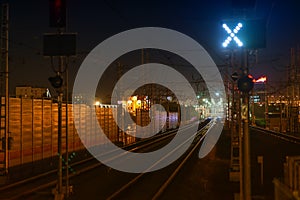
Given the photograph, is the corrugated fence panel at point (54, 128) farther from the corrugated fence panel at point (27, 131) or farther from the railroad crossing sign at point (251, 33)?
the railroad crossing sign at point (251, 33)

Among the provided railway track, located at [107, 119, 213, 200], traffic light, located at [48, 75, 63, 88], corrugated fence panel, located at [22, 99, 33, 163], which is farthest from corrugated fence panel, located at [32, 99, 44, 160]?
traffic light, located at [48, 75, 63, 88]

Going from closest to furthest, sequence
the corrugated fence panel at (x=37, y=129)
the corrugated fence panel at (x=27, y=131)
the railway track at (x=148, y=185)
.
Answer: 1. the railway track at (x=148, y=185)
2. the corrugated fence panel at (x=27, y=131)
3. the corrugated fence panel at (x=37, y=129)

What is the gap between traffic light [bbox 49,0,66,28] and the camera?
9.70 meters

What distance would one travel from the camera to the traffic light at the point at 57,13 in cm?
970

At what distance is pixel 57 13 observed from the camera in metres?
9.73

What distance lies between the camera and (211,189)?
14844mm

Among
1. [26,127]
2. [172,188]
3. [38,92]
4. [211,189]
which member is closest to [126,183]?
[172,188]

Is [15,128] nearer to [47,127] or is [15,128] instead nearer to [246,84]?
[47,127]

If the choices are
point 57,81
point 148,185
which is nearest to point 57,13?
point 57,81

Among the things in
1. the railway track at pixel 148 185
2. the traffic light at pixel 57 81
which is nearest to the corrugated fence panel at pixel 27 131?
the railway track at pixel 148 185

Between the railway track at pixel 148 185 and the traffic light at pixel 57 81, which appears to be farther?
the railway track at pixel 148 185

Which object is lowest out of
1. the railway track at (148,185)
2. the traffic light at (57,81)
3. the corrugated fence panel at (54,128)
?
the railway track at (148,185)

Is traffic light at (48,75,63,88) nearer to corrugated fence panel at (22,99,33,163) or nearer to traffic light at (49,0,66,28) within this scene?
traffic light at (49,0,66,28)

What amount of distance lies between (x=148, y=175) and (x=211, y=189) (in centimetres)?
425
